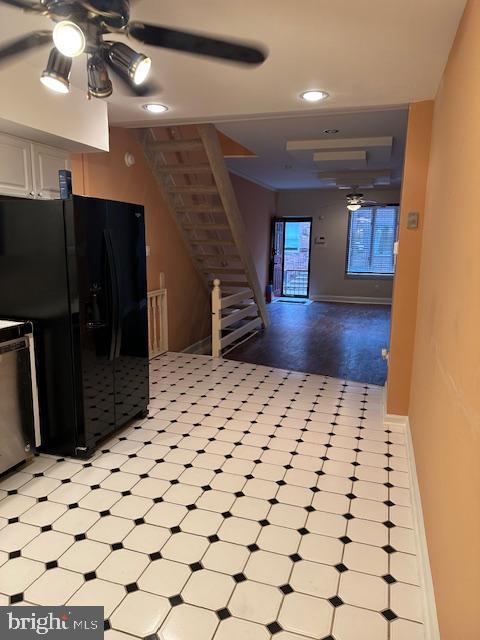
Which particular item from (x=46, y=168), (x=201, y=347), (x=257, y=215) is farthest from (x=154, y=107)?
(x=257, y=215)

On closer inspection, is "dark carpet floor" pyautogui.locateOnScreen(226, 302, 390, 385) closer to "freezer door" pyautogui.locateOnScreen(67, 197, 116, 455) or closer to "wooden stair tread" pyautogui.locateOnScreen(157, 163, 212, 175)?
"wooden stair tread" pyautogui.locateOnScreen(157, 163, 212, 175)

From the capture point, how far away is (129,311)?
3123mm

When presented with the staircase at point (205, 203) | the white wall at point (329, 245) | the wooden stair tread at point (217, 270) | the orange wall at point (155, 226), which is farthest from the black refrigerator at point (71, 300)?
the white wall at point (329, 245)

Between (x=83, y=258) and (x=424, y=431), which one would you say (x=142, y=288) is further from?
(x=424, y=431)

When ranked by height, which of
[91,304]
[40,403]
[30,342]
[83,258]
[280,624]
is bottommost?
[280,624]

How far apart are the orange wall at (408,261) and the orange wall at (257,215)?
498 centimetres

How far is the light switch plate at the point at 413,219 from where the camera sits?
3.14 meters

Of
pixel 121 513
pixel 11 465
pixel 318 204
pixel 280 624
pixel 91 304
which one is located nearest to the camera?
pixel 280 624

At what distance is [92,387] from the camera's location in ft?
9.09

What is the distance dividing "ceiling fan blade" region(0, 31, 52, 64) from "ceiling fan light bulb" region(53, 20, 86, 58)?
0.24 m

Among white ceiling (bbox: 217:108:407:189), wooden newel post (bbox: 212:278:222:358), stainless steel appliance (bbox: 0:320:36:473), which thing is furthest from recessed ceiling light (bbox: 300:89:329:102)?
wooden newel post (bbox: 212:278:222:358)

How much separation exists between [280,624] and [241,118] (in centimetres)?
343

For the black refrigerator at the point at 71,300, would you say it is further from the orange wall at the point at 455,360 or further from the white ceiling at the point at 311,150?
the orange wall at the point at 455,360

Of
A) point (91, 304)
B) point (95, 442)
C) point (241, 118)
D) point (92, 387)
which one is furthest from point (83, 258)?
point (241, 118)
